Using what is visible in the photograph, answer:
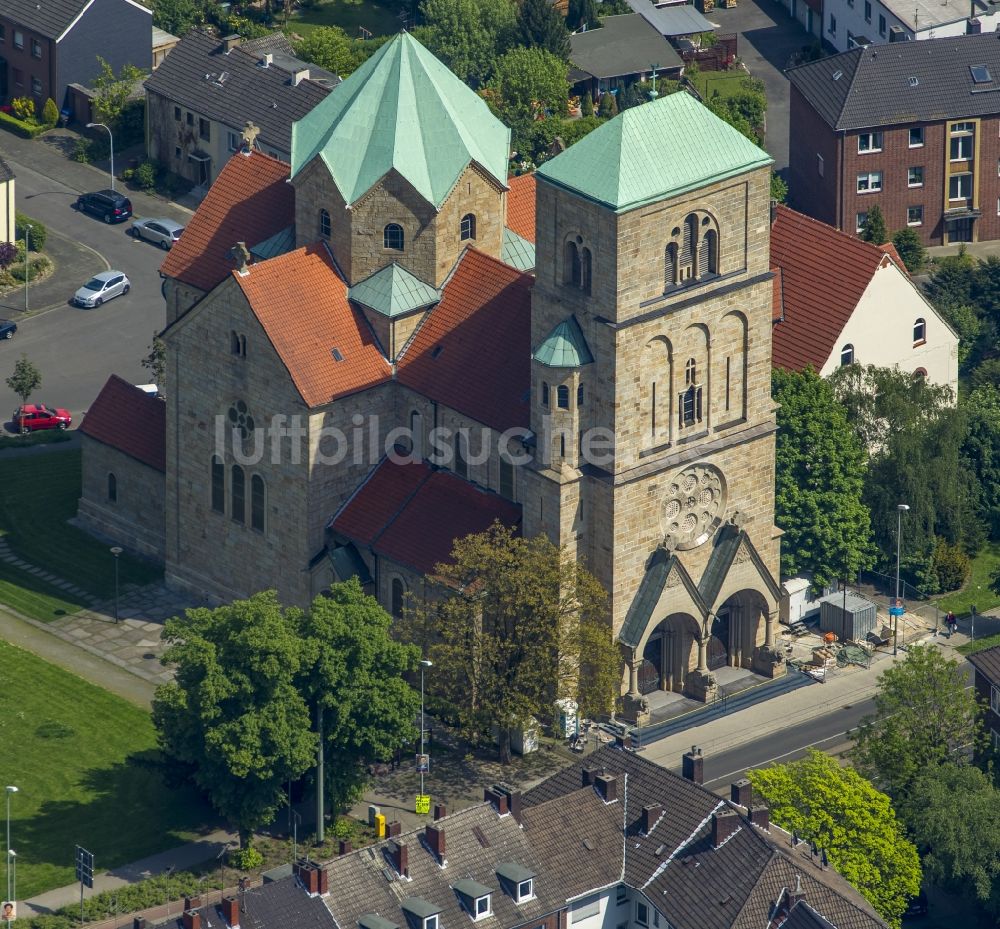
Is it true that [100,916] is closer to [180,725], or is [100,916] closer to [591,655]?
[180,725]

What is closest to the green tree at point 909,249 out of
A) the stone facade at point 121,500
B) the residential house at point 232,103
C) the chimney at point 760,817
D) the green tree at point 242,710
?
the residential house at point 232,103

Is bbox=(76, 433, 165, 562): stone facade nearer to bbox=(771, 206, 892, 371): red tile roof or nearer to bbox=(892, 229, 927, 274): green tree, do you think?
bbox=(771, 206, 892, 371): red tile roof

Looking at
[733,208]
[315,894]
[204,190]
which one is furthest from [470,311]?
[204,190]

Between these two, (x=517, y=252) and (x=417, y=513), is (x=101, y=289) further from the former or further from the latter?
(x=417, y=513)

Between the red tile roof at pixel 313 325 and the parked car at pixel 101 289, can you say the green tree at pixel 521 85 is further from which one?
the red tile roof at pixel 313 325

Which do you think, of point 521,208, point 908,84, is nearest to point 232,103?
point 908,84

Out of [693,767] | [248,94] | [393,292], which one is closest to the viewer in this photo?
[693,767]

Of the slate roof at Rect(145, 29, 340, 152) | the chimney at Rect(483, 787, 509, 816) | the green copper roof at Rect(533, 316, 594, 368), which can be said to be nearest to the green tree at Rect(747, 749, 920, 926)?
the chimney at Rect(483, 787, 509, 816)
